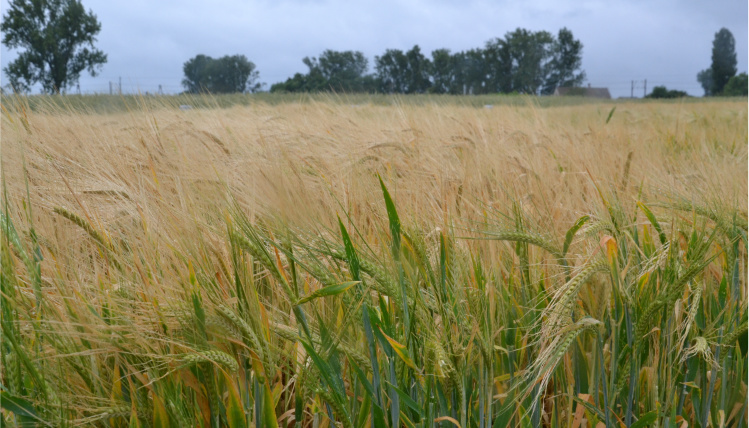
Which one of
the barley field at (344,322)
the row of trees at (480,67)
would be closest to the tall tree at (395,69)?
the row of trees at (480,67)

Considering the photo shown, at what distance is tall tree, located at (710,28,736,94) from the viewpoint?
46969 mm

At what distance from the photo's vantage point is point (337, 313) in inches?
31.7

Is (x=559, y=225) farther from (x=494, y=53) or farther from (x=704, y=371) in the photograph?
(x=494, y=53)

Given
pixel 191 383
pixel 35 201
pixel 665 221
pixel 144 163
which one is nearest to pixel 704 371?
pixel 665 221

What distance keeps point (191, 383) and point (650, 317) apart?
2.01 ft

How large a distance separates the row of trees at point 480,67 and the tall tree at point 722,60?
11592mm

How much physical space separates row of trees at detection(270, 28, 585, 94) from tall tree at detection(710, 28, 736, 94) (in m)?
11.6

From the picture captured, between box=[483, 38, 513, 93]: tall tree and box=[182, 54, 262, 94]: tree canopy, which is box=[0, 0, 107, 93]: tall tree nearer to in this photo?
box=[182, 54, 262, 94]: tree canopy

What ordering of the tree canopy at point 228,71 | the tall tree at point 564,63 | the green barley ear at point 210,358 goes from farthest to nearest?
1. the tall tree at point 564,63
2. the tree canopy at point 228,71
3. the green barley ear at point 210,358

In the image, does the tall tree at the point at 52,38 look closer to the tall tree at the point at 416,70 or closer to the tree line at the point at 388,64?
the tree line at the point at 388,64

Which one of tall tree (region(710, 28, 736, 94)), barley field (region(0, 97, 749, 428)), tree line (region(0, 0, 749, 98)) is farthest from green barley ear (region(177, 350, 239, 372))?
tall tree (region(710, 28, 736, 94))

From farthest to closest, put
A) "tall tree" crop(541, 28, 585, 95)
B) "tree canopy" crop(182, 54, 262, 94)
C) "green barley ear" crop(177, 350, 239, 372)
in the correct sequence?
1. "tall tree" crop(541, 28, 585, 95)
2. "tree canopy" crop(182, 54, 262, 94)
3. "green barley ear" crop(177, 350, 239, 372)

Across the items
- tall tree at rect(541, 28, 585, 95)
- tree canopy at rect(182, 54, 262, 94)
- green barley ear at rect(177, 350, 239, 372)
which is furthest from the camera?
tall tree at rect(541, 28, 585, 95)

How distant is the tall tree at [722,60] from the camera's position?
154 ft
